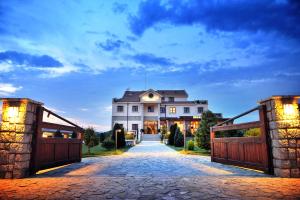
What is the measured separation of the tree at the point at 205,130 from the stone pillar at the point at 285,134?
21.7 feet

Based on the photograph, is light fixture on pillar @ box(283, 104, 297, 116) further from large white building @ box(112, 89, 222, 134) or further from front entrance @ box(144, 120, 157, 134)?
front entrance @ box(144, 120, 157, 134)

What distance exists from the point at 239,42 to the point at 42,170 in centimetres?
2231

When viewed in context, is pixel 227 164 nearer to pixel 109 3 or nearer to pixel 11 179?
pixel 11 179

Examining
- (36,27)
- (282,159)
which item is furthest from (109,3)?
(282,159)

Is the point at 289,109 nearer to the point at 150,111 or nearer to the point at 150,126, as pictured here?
the point at 150,111

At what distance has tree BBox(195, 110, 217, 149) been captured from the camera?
39.5 feet

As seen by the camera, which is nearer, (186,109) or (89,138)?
(89,138)

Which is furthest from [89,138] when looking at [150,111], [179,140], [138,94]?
[138,94]

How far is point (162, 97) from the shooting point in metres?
41.0

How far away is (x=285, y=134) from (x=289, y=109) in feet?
2.43

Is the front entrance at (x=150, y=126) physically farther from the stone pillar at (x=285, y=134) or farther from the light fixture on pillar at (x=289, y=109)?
the light fixture on pillar at (x=289, y=109)

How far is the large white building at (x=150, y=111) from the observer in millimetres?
37594

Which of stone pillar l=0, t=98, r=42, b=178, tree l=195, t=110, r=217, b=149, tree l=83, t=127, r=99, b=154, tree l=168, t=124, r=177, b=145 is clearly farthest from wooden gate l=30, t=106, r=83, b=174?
tree l=168, t=124, r=177, b=145

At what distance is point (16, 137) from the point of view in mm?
5168
